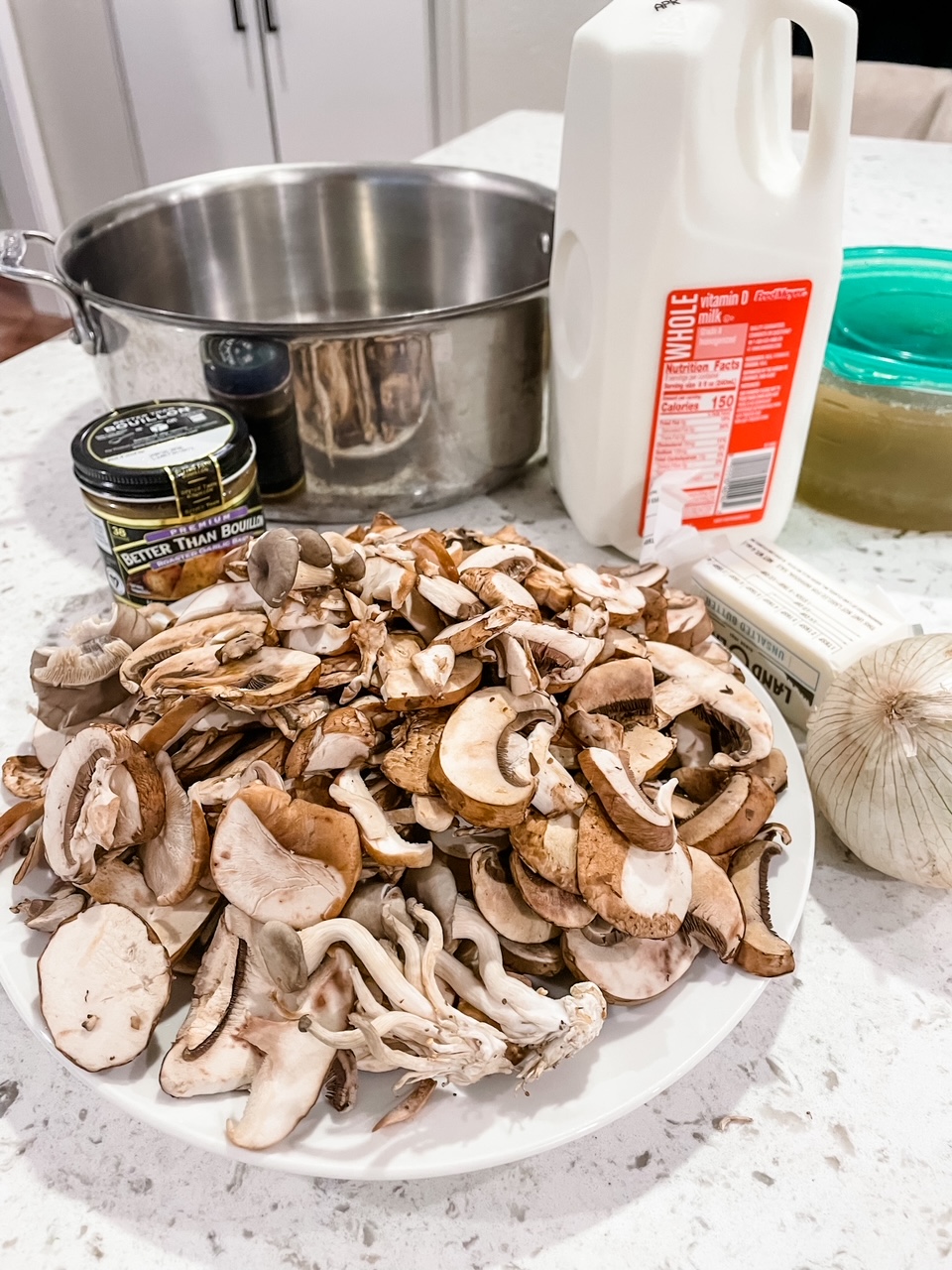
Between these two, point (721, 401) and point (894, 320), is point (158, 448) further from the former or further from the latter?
point (894, 320)

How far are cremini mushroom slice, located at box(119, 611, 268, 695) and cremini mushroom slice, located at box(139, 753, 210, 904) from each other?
79 millimetres

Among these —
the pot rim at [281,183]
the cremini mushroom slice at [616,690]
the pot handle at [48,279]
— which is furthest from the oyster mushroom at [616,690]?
the pot handle at [48,279]

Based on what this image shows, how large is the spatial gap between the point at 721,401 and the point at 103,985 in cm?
55

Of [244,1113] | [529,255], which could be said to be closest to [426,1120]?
[244,1113]

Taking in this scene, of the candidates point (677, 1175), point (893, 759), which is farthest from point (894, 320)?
point (677, 1175)

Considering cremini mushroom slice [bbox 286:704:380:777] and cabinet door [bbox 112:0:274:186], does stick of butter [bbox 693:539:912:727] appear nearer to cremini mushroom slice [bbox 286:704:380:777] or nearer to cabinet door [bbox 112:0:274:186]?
cremini mushroom slice [bbox 286:704:380:777]

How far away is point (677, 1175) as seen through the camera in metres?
0.43

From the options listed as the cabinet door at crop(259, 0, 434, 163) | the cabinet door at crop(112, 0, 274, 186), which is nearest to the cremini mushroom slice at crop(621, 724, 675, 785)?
the cabinet door at crop(259, 0, 434, 163)

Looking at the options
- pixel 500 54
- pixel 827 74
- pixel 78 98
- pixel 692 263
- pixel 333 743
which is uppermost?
pixel 827 74

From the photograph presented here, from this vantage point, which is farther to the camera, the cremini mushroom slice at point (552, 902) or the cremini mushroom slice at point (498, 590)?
the cremini mushroom slice at point (498, 590)

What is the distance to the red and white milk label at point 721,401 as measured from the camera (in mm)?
646

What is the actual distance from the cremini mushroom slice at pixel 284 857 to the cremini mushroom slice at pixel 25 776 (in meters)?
0.15

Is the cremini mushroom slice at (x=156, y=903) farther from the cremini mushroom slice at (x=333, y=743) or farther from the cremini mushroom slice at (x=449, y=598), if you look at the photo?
the cremini mushroom slice at (x=449, y=598)

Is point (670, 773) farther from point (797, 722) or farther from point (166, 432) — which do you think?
point (166, 432)
